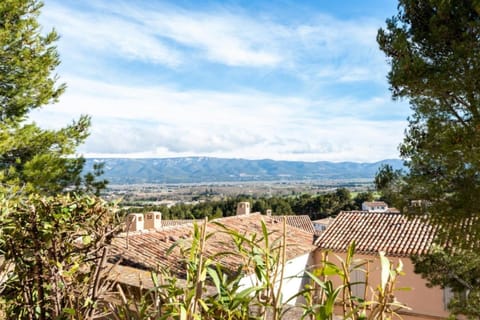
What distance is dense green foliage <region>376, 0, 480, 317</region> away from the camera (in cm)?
541

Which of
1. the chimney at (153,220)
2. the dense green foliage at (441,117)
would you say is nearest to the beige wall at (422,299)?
the dense green foliage at (441,117)

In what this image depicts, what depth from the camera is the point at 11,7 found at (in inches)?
328

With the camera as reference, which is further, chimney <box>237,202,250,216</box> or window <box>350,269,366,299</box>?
chimney <box>237,202,250,216</box>

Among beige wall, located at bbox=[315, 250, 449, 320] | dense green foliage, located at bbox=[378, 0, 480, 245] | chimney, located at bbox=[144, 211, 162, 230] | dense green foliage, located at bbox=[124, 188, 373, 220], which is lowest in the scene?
dense green foliage, located at bbox=[124, 188, 373, 220]

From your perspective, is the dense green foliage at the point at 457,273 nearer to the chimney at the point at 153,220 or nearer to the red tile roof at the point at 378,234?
the red tile roof at the point at 378,234

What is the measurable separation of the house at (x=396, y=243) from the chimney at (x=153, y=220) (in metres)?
6.68

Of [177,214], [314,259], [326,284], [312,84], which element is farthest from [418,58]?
[177,214]

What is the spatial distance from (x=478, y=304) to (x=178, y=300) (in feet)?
24.1

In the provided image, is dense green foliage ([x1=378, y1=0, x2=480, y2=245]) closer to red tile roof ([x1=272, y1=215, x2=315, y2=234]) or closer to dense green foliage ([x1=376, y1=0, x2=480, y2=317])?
dense green foliage ([x1=376, y1=0, x2=480, y2=317])

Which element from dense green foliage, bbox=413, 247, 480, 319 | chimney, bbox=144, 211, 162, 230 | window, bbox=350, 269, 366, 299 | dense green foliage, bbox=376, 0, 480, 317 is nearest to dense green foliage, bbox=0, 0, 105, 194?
window, bbox=350, 269, 366, 299

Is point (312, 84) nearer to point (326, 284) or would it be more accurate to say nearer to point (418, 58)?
point (418, 58)

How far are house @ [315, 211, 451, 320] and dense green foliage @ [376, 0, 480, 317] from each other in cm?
376

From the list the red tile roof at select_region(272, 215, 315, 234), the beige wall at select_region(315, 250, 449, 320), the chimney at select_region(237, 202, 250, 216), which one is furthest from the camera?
the red tile roof at select_region(272, 215, 315, 234)

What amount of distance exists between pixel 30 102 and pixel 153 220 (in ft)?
27.7
